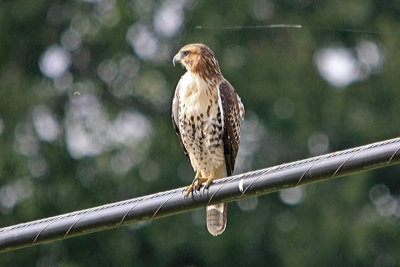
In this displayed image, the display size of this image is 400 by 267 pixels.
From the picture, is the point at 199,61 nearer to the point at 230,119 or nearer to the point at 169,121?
the point at 230,119

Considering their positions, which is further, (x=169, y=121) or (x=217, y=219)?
(x=169, y=121)

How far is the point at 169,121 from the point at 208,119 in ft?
41.0

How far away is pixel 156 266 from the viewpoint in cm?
2062

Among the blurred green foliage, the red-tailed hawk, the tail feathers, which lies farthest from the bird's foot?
the blurred green foliage

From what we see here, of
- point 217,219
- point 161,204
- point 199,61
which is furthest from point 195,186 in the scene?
point 199,61

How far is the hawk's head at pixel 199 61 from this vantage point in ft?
30.1

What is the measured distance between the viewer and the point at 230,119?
29.3 ft

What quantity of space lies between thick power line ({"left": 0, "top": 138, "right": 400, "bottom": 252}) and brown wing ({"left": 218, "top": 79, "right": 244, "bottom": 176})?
210 cm

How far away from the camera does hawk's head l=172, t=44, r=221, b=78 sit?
9164 millimetres

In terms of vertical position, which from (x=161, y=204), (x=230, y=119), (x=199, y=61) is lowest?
(x=161, y=204)

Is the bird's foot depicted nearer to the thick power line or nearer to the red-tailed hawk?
the thick power line

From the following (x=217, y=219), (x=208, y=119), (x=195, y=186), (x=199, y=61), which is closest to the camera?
(x=195, y=186)

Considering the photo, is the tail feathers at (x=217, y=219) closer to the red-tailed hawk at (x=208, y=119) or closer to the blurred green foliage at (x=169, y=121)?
the red-tailed hawk at (x=208, y=119)

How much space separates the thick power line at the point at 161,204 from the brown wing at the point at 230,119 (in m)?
2.10
